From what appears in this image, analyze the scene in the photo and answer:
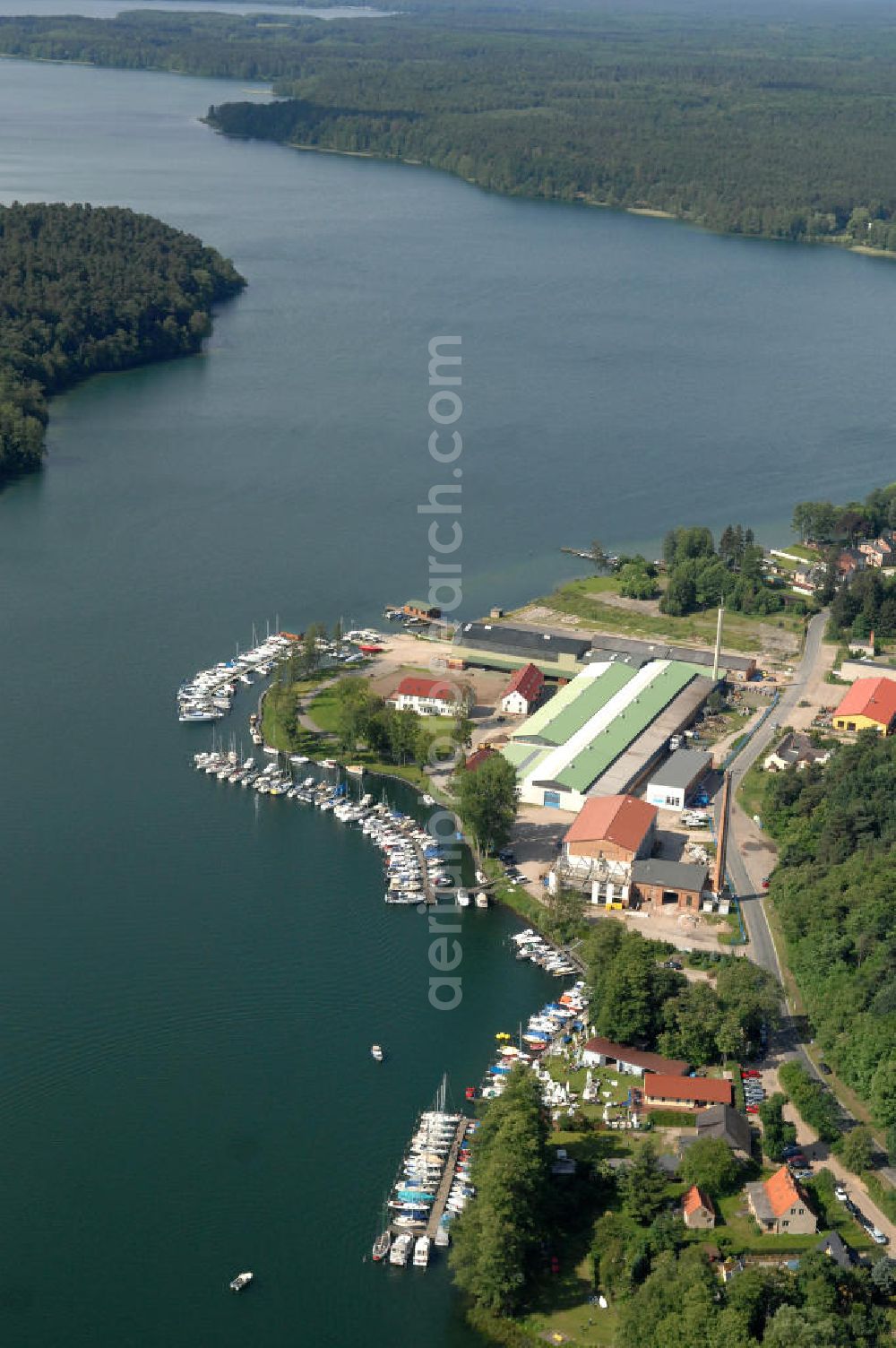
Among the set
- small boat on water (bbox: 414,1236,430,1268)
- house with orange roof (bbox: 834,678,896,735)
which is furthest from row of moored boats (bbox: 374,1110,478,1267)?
house with orange roof (bbox: 834,678,896,735)

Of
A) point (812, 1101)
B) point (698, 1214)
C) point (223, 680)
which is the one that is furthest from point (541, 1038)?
point (223, 680)

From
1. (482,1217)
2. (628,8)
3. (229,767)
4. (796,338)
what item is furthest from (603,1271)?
(628,8)

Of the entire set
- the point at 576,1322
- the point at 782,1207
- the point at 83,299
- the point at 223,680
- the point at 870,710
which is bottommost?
the point at 576,1322

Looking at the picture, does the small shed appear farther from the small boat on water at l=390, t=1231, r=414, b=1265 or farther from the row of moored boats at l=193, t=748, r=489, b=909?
the small boat on water at l=390, t=1231, r=414, b=1265

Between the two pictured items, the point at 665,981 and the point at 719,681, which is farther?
the point at 719,681

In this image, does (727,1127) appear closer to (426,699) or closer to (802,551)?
(426,699)

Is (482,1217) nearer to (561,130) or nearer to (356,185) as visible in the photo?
(356,185)
